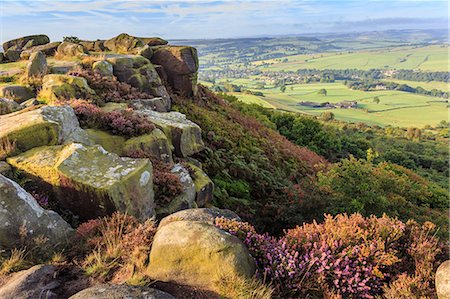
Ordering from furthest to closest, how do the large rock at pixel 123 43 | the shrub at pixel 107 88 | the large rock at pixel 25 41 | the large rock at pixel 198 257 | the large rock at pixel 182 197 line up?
the large rock at pixel 25 41, the large rock at pixel 123 43, the shrub at pixel 107 88, the large rock at pixel 182 197, the large rock at pixel 198 257

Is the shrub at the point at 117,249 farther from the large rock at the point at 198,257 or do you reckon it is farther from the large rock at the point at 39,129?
the large rock at the point at 39,129

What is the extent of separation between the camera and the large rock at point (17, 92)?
1219 cm

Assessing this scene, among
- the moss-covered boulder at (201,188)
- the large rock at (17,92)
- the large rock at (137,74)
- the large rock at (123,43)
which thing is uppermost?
the large rock at (123,43)

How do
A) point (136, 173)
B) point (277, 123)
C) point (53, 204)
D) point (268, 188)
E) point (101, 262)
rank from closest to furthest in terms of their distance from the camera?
point (101, 262)
point (53, 204)
point (136, 173)
point (268, 188)
point (277, 123)

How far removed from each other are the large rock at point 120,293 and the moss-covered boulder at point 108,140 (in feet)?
18.8

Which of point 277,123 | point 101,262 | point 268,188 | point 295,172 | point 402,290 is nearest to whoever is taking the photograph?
point 402,290

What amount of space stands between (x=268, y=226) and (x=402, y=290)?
7.59 m

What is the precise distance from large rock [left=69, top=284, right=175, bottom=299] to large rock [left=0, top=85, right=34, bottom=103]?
36.4 ft

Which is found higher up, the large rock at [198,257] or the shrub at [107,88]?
the shrub at [107,88]

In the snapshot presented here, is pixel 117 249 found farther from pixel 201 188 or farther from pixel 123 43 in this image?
pixel 123 43

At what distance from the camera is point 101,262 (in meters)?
5.07

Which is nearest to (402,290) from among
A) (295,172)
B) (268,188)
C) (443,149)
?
(268,188)

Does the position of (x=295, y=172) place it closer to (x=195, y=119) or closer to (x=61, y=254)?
(x=195, y=119)

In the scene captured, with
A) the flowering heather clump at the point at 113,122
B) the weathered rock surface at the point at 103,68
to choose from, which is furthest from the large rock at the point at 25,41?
the flowering heather clump at the point at 113,122
